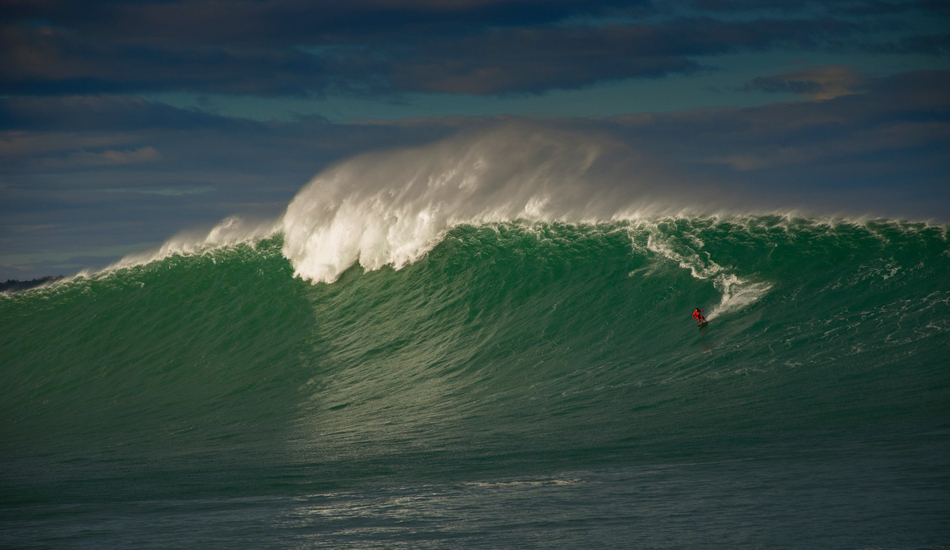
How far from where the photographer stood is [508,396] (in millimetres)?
11961

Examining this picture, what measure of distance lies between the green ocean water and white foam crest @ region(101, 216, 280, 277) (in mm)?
320

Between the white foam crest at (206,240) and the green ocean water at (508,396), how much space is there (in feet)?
1.05

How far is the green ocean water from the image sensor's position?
6602 mm

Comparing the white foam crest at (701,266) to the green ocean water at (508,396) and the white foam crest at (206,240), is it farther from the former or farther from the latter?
the white foam crest at (206,240)

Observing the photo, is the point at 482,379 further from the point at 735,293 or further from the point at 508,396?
the point at 735,293

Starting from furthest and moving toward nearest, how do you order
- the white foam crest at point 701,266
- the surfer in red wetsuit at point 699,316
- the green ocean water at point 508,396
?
the white foam crest at point 701,266
the surfer in red wetsuit at point 699,316
the green ocean water at point 508,396

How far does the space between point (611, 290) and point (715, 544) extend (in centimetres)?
988

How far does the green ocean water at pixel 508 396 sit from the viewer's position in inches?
260

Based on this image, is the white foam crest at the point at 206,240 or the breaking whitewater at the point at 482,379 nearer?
the breaking whitewater at the point at 482,379

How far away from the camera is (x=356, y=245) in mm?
18984

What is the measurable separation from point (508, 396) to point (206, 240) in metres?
12.7

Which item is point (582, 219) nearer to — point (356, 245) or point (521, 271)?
point (521, 271)

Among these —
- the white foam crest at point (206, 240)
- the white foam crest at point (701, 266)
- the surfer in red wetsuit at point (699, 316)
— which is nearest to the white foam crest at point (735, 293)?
the white foam crest at point (701, 266)

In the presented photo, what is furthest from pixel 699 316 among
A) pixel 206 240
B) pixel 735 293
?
pixel 206 240
